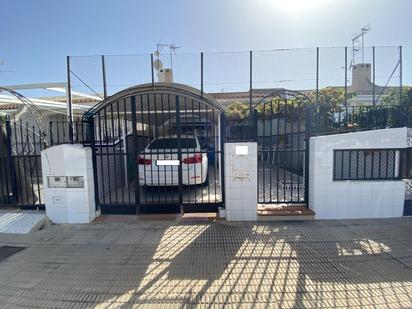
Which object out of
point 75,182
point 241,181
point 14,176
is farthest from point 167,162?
point 14,176

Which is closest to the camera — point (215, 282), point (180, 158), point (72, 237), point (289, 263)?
point (215, 282)

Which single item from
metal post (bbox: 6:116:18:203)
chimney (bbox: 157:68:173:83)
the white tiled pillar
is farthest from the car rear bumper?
metal post (bbox: 6:116:18:203)

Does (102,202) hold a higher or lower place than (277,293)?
higher

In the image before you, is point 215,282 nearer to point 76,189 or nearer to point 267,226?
point 267,226

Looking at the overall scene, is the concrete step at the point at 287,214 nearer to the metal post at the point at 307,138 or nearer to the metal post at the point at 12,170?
the metal post at the point at 307,138

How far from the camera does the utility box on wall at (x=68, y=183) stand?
530cm

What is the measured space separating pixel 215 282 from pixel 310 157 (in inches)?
128

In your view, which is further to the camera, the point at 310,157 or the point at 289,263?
the point at 310,157

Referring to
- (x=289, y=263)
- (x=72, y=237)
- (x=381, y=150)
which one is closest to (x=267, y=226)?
(x=289, y=263)

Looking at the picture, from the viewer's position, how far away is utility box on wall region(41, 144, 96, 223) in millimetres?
5301

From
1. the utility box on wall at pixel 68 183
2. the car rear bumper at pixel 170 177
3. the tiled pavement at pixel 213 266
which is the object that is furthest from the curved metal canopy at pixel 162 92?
the tiled pavement at pixel 213 266

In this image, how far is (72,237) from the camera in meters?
4.73

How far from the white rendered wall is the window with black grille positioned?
0.10 meters

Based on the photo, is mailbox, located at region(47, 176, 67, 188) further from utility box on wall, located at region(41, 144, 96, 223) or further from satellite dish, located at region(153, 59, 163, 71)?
satellite dish, located at region(153, 59, 163, 71)
